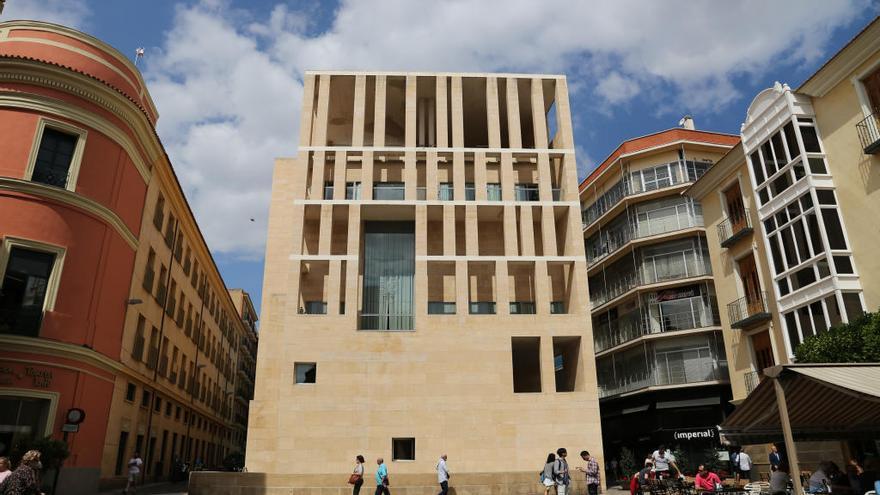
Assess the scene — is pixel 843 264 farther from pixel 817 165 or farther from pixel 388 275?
pixel 388 275

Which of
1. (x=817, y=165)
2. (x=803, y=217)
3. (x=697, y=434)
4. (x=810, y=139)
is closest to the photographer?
(x=817, y=165)

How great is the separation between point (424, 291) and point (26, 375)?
52.4 ft

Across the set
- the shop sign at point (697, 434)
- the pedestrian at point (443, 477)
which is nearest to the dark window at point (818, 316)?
the shop sign at point (697, 434)

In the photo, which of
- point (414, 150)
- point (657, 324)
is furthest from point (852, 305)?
point (414, 150)

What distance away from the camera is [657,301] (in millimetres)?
35344

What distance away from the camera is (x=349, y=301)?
2853 centimetres

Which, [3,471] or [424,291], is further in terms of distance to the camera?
[424,291]

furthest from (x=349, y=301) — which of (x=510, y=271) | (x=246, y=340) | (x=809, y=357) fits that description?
(x=246, y=340)

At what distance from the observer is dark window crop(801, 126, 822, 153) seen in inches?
923

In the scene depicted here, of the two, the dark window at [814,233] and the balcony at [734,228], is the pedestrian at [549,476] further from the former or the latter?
the balcony at [734,228]

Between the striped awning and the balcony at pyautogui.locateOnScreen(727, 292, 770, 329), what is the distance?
43.7 ft

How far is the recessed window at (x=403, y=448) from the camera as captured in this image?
85.5ft

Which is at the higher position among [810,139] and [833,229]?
[810,139]

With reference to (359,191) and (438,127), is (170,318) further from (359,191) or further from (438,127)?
(438,127)
